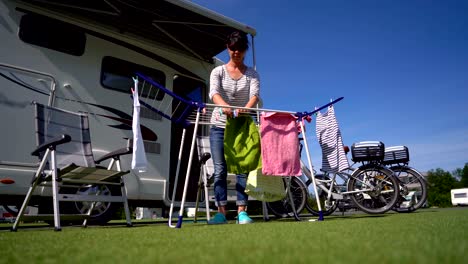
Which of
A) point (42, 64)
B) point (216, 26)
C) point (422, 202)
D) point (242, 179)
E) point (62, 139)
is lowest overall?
point (422, 202)

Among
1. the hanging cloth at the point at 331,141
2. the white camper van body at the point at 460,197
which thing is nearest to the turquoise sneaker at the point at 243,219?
the hanging cloth at the point at 331,141

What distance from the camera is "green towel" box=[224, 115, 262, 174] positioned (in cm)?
278

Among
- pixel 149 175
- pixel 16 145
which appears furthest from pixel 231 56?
pixel 16 145

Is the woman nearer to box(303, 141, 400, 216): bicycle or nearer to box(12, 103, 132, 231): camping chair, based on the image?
box(12, 103, 132, 231): camping chair

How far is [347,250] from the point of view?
102 cm

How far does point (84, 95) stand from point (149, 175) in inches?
43.1

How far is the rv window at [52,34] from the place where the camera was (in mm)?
3271

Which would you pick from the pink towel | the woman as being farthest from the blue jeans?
the pink towel

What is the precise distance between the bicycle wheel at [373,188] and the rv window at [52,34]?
3.50 meters

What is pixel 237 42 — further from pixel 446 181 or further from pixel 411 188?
pixel 446 181

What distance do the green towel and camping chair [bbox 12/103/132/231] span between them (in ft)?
2.97

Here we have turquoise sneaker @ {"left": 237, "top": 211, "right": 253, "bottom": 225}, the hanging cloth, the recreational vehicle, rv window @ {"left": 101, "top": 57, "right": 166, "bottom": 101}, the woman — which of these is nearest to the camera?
turquoise sneaker @ {"left": 237, "top": 211, "right": 253, "bottom": 225}

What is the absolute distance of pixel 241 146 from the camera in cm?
280

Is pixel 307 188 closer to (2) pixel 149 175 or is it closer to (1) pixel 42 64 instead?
(2) pixel 149 175
